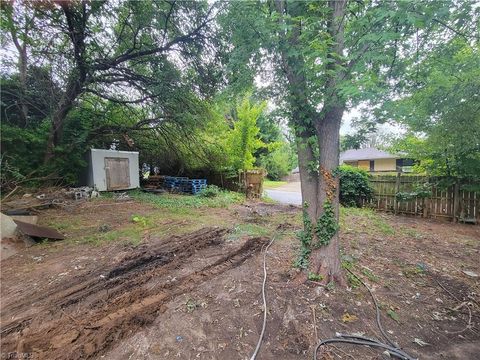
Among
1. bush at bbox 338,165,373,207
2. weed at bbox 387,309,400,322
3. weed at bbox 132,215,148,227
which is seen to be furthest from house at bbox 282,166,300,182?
weed at bbox 387,309,400,322

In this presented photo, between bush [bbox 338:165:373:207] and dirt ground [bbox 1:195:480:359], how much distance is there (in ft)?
12.3

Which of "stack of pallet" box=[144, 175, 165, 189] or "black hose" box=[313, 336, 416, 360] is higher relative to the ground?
"stack of pallet" box=[144, 175, 165, 189]

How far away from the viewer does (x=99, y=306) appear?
250 centimetres

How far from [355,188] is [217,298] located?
305 inches

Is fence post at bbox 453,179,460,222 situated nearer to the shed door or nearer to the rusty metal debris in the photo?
the rusty metal debris

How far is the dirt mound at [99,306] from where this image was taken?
1987mm

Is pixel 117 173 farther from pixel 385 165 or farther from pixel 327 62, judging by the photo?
pixel 385 165

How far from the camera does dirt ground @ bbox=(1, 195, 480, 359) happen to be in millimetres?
2020

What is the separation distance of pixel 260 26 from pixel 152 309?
11.1 feet

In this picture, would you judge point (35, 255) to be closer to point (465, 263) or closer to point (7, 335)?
point (7, 335)

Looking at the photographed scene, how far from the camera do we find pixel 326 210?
2.99m

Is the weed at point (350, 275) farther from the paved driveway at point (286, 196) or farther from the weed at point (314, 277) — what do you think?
the paved driveway at point (286, 196)

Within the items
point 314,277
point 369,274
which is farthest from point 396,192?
point 314,277

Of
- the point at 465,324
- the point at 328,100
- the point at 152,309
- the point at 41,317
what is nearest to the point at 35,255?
the point at 41,317
